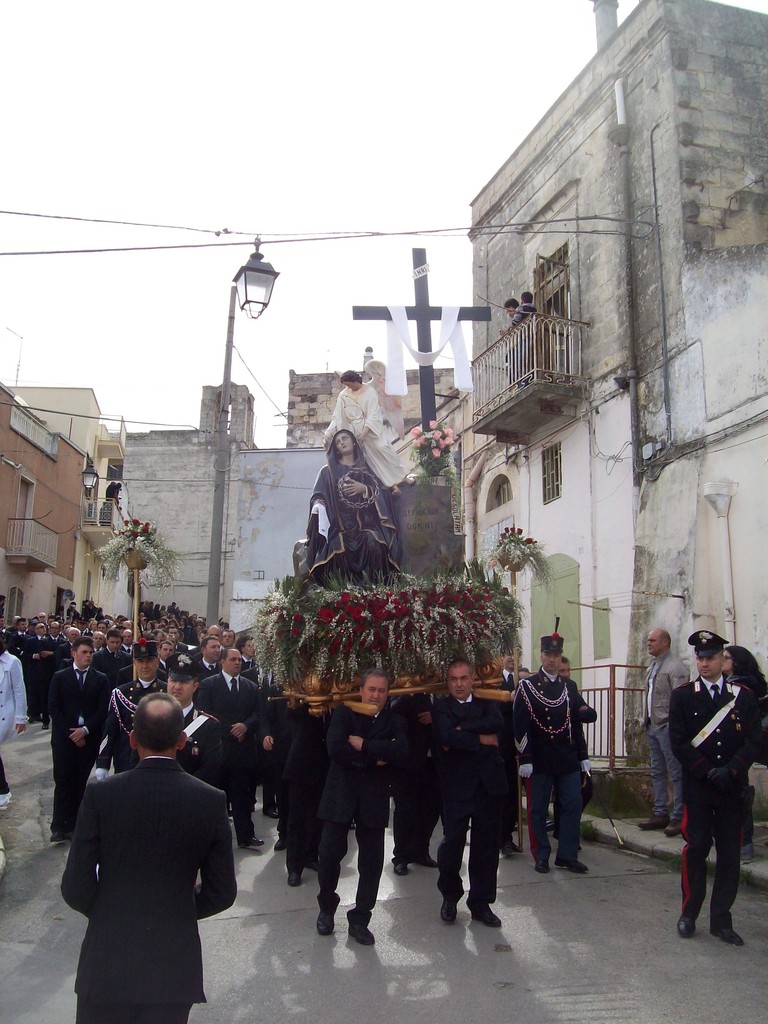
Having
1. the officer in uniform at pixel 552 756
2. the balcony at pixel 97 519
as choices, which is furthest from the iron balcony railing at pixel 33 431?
the officer in uniform at pixel 552 756

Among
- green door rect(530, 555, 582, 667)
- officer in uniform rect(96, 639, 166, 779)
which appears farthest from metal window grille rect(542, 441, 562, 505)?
officer in uniform rect(96, 639, 166, 779)

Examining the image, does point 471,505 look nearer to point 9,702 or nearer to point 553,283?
point 553,283

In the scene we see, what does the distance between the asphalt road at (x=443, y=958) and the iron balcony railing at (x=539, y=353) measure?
9540 millimetres

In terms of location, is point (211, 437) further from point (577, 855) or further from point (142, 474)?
point (577, 855)

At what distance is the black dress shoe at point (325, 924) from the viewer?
234 inches

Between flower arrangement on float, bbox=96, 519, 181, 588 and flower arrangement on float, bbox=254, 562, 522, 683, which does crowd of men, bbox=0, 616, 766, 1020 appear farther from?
flower arrangement on float, bbox=96, 519, 181, 588

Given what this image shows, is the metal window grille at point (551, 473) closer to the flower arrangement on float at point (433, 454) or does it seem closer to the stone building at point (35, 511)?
the flower arrangement on float at point (433, 454)

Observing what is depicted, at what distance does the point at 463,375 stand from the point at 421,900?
5344mm

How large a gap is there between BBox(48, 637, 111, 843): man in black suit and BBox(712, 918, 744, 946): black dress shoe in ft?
18.2

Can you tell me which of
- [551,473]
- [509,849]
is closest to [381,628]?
[509,849]

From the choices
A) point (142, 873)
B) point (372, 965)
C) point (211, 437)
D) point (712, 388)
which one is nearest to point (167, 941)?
point (142, 873)

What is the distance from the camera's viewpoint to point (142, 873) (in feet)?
10.5

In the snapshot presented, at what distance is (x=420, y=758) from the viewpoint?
7734mm

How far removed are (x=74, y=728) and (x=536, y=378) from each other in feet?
30.9
